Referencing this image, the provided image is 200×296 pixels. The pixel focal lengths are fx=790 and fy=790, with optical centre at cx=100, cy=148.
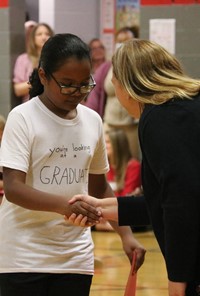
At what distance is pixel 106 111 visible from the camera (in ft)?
29.7

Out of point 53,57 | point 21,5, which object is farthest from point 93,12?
point 53,57

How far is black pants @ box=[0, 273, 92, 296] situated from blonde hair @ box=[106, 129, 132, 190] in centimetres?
553

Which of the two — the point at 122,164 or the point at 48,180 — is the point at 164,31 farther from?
the point at 48,180

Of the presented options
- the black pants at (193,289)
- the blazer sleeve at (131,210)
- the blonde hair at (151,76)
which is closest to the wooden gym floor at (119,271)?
the blazer sleeve at (131,210)

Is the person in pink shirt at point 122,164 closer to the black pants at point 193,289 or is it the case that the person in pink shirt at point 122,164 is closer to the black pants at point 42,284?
the black pants at point 42,284

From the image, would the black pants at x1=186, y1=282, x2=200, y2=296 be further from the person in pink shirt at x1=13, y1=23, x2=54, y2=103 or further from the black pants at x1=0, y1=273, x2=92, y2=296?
the person in pink shirt at x1=13, y1=23, x2=54, y2=103

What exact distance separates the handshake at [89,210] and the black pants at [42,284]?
0.25 metres

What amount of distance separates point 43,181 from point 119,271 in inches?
139

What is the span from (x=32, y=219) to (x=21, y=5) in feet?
21.1

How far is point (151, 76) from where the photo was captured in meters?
2.86

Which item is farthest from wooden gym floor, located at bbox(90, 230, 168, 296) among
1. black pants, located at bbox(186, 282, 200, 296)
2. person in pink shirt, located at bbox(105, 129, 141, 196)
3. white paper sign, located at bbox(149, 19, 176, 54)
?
black pants, located at bbox(186, 282, 200, 296)

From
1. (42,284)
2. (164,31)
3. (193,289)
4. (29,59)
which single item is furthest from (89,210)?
(29,59)

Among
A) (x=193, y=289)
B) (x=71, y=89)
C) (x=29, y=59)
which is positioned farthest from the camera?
(x=29, y=59)

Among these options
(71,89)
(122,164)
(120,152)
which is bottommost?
(122,164)
